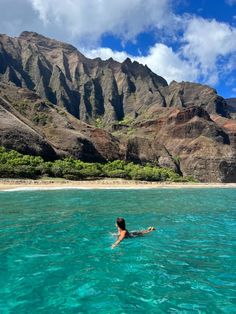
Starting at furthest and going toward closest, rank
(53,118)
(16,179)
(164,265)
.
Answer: (53,118)
(16,179)
(164,265)

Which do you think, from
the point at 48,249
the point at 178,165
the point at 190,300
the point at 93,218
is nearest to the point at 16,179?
the point at 93,218

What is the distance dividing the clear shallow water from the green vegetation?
5696cm

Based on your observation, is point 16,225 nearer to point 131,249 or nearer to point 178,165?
point 131,249

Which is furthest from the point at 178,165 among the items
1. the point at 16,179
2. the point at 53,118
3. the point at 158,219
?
the point at 158,219

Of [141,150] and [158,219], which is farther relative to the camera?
[141,150]

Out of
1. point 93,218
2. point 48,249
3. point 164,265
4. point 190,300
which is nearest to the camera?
point 190,300

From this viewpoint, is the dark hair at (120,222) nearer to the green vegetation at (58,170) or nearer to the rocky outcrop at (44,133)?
the green vegetation at (58,170)

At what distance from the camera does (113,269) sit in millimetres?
14664

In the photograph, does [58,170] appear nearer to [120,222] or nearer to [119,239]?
[120,222]

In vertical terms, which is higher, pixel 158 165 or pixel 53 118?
pixel 53 118

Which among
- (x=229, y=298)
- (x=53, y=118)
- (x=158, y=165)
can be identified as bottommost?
(x=229, y=298)

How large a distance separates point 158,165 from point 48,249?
420ft

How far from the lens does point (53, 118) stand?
440 ft

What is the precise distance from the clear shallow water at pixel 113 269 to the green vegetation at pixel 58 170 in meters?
57.0
